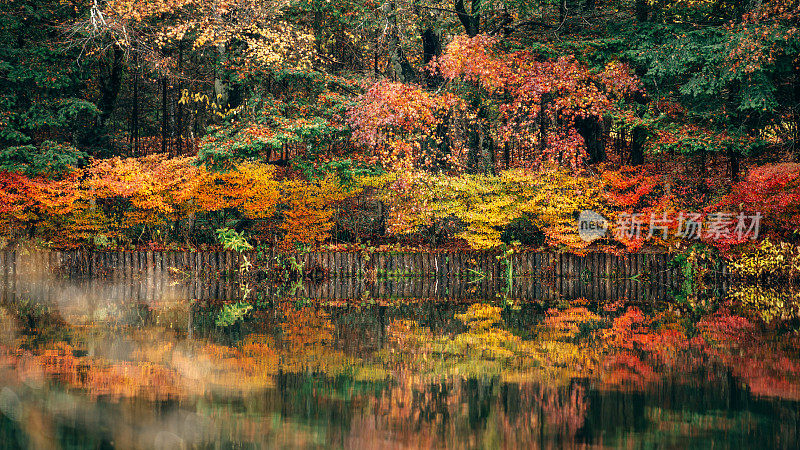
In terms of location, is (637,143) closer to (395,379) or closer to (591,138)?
(591,138)

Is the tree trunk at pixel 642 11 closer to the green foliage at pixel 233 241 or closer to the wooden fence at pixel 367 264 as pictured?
the wooden fence at pixel 367 264

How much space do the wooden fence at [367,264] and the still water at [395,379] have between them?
19.0 ft

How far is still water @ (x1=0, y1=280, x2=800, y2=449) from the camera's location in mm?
5863

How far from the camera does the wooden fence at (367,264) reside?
19.2 meters

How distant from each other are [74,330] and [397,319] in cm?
528

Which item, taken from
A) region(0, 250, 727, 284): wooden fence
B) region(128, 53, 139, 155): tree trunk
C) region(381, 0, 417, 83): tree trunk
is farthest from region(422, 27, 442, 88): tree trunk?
region(128, 53, 139, 155): tree trunk

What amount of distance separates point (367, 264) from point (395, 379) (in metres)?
12.2

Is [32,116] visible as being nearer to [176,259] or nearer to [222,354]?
[176,259]

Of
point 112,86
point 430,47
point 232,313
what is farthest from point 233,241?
point 430,47

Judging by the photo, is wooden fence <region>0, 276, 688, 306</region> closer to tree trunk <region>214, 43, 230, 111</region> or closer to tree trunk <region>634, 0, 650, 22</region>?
tree trunk <region>214, 43, 230, 111</region>

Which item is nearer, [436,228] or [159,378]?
[159,378]

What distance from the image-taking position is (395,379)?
7.84 metres

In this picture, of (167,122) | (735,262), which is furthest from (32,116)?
(735,262)

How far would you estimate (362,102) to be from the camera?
66.2 feet
